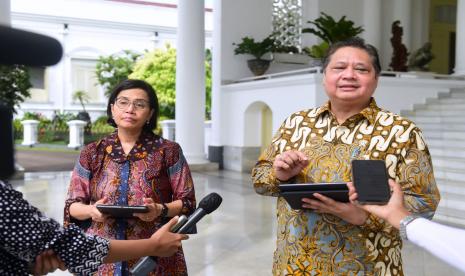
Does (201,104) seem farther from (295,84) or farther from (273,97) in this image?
(295,84)

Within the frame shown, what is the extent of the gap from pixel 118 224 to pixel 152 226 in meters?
0.15

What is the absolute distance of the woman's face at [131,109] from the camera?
7.48 feet

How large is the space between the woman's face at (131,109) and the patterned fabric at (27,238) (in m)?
1.26

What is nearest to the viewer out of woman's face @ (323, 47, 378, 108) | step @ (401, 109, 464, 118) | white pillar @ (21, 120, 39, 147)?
woman's face @ (323, 47, 378, 108)

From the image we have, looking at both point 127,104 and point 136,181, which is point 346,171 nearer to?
point 136,181

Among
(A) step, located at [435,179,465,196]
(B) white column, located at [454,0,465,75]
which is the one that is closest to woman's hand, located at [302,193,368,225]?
(A) step, located at [435,179,465,196]

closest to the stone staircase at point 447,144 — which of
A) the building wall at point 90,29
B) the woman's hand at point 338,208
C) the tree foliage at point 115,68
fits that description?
the woman's hand at point 338,208

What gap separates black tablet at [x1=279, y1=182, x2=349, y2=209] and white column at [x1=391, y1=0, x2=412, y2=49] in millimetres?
12906

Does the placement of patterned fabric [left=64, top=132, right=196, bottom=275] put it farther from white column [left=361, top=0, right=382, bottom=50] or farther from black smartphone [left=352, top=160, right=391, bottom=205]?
white column [left=361, top=0, right=382, bottom=50]

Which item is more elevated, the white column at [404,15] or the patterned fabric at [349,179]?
the white column at [404,15]

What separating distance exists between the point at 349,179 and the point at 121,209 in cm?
88

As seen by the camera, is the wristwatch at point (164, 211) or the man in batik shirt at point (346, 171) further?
the wristwatch at point (164, 211)

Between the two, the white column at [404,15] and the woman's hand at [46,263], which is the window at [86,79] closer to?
the white column at [404,15]

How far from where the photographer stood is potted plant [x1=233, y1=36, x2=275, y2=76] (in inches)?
464
